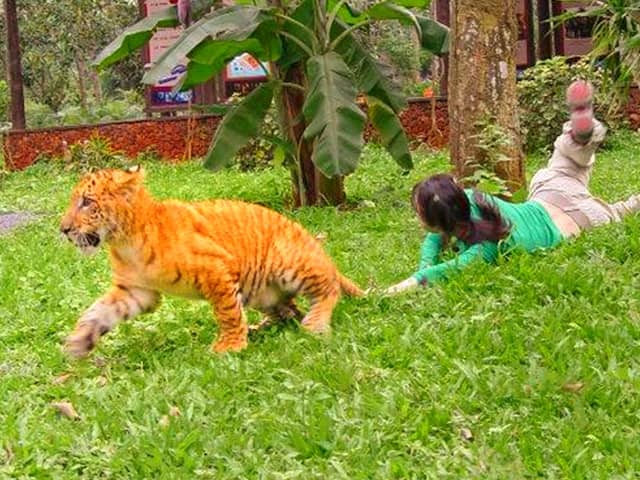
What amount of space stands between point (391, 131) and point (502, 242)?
3715 millimetres

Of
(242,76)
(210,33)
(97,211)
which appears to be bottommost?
(97,211)

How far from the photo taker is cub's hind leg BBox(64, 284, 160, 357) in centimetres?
481

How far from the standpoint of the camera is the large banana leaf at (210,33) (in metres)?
7.90

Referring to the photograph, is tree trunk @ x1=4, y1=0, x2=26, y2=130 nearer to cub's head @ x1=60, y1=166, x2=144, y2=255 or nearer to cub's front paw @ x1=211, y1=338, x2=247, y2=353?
cub's head @ x1=60, y1=166, x2=144, y2=255

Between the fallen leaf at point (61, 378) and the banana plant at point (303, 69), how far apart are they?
3611 mm

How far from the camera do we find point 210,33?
8141mm

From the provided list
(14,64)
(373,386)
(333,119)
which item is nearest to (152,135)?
(14,64)

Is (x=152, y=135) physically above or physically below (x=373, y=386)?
above

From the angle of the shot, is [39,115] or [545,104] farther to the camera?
[39,115]

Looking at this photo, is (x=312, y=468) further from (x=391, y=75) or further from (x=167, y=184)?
(x=167, y=184)

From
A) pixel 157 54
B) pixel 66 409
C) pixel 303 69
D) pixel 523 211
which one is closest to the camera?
pixel 66 409

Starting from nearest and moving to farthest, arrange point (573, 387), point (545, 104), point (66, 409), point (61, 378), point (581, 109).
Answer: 1. point (573, 387)
2. point (66, 409)
3. point (61, 378)
4. point (581, 109)
5. point (545, 104)

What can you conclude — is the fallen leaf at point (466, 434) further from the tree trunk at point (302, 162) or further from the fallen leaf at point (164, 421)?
the tree trunk at point (302, 162)

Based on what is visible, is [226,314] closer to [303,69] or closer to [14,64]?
[303,69]
